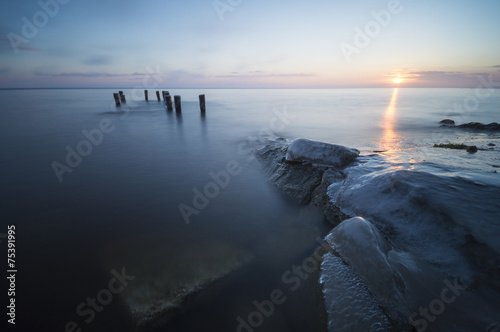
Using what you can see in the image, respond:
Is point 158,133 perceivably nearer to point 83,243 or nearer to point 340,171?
point 83,243

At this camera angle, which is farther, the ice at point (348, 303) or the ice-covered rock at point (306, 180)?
the ice-covered rock at point (306, 180)

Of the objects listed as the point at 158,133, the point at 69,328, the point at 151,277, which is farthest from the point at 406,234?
the point at 158,133

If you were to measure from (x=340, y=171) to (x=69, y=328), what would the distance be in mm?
7313

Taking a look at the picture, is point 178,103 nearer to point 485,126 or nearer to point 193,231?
point 193,231

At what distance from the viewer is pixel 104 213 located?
18.3 feet

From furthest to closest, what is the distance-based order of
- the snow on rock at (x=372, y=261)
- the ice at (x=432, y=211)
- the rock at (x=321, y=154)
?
the rock at (x=321, y=154), the ice at (x=432, y=211), the snow on rock at (x=372, y=261)
